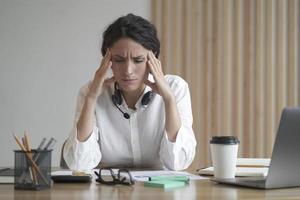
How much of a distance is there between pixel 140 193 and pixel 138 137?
998mm

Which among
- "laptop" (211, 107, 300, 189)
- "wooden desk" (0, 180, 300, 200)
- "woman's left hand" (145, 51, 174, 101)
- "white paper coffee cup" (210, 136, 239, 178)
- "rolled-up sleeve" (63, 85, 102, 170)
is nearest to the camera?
"wooden desk" (0, 180, 300, 200)

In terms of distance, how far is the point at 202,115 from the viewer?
12.6 ft

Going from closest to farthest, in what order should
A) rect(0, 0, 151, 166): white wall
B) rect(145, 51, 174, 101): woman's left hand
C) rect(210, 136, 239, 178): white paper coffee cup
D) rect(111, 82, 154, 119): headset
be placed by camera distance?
rect(210, 136, 239, 178): white paper coffee cup, rect(145, 51, 174, 101): woman's left hand, rect(111, 82, 154, 119): headset, rect(0, 0, 151, 166): white wall

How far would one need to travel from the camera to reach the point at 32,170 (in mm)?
1331

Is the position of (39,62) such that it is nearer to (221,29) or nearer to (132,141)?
(221,29)

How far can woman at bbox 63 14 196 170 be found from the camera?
6.82ft

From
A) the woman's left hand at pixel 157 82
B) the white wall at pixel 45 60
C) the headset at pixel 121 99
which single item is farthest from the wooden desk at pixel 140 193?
the white wall at pixel 45 60

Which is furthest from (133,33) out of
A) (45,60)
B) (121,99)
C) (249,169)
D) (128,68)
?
(45,60)

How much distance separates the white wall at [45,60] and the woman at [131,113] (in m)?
1.52

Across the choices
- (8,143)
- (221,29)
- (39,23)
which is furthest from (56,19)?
(221,29)

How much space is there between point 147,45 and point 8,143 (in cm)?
198

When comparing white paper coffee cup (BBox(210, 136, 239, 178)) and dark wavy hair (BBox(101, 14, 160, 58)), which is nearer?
white paper coffee cup (BBox(210, 136, 239, 178))

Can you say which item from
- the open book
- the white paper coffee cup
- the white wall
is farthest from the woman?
the white wall

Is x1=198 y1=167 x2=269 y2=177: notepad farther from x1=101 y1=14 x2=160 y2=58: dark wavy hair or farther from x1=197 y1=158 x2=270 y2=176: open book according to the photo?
x1=101 y1=14 x2=160 y2=58: dark wavy hair
